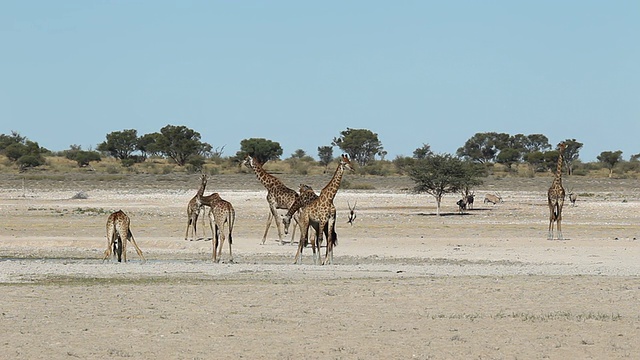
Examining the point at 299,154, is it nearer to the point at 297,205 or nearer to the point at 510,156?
the point at 510,156

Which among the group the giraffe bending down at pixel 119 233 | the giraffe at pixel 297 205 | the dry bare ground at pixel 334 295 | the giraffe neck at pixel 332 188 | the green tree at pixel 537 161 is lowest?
the dry bare ground at pixel 334 295

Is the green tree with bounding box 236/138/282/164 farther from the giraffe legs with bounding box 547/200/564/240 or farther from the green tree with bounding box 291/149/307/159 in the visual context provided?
the giraffe legs with bounding box 547/200/564/240

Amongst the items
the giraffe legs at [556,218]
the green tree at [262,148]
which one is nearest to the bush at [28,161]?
the green tree at [262,148]

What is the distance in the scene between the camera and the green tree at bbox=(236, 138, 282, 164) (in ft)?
331

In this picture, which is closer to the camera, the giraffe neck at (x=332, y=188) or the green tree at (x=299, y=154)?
the giraffe neck at (x=332, y=188)

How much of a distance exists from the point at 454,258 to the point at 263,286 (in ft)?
24.2

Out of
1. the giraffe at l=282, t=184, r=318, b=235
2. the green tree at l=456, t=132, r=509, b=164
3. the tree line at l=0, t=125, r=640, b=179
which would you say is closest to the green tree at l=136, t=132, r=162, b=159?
the tree line at l=0, t=125, r=640, b=179

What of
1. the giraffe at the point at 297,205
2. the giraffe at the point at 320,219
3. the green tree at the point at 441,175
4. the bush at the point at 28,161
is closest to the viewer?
the giraffe at the point at 320,219

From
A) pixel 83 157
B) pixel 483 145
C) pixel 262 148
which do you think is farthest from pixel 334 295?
pixel 483 145

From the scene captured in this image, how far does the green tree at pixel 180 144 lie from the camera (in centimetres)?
9719

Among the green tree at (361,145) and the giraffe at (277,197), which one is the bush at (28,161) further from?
the giraffe at (277,197)

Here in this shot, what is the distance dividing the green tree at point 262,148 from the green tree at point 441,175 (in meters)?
57.0

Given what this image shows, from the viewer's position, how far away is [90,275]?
17.7 m

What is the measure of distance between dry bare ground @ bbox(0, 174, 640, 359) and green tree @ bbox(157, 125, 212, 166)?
64619mm
